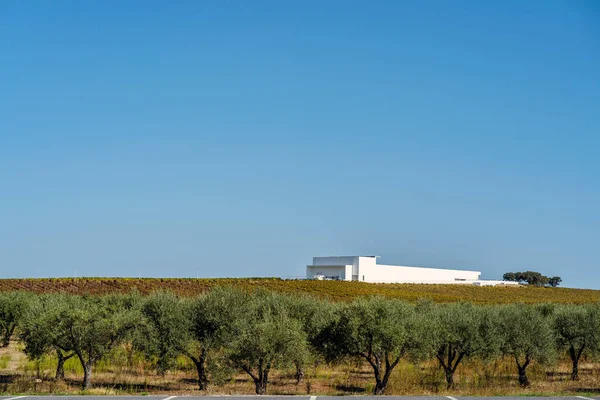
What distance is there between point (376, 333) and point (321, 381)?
535 cm

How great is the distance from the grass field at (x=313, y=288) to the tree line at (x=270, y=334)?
46.3 metres

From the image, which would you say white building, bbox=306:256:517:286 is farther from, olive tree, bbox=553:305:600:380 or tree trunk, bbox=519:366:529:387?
tree trunk, bbox=519:366:529:387

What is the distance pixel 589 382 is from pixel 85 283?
3090 inches

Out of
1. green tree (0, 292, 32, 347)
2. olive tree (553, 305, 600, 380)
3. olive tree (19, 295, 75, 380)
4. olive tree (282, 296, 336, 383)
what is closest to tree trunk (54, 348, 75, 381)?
olive tree (19, 295, 75, 380)

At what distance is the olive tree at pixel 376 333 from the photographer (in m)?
35.8

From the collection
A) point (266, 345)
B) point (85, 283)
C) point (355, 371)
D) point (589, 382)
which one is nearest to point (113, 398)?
point (266, 345)

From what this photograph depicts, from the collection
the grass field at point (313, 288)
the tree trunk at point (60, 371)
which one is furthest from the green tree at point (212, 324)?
the grass field at point (313, 288)

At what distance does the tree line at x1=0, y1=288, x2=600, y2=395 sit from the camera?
3452cm

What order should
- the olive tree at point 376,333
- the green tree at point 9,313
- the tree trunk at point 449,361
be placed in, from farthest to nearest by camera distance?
the green tree at point 9,313 < the tree trunk at point 449,361 < the olive tree at point 376,333

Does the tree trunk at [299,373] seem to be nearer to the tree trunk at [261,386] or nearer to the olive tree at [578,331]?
the tree trunk at [261,386]

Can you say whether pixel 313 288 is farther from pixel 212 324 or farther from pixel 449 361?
pixel 212 324

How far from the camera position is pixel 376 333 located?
1410 inches

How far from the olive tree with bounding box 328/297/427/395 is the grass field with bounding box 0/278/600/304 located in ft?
166

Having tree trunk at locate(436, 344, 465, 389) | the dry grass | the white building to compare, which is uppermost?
the white building
